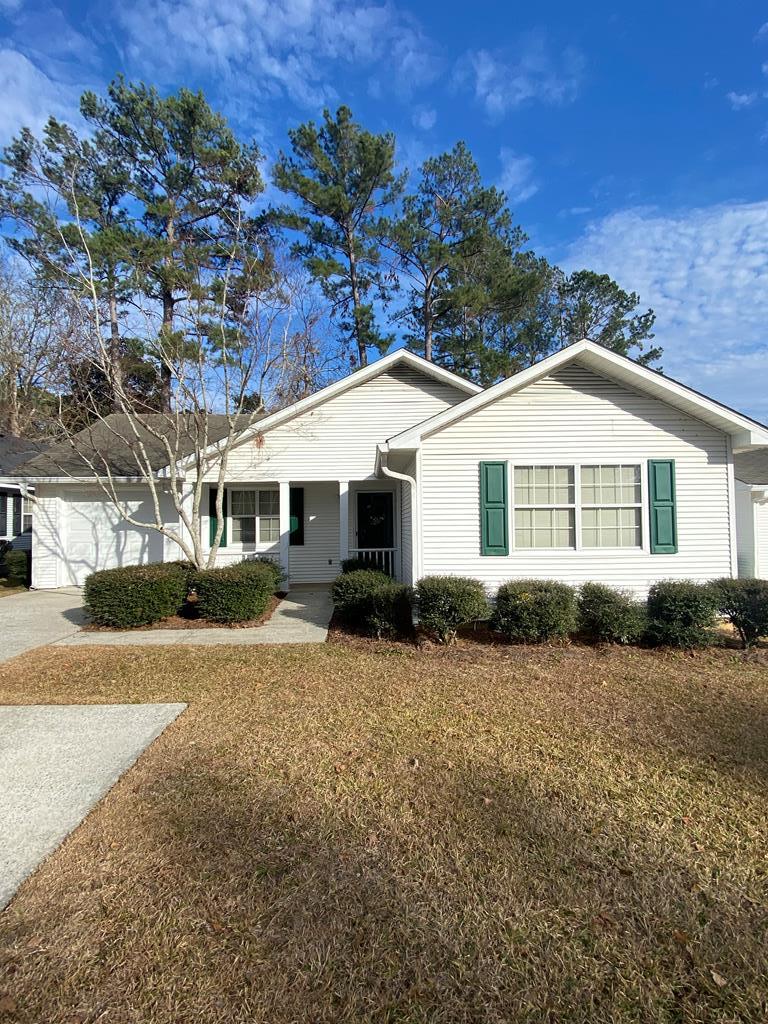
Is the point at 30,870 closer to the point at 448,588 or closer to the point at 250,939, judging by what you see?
the point at 250,939

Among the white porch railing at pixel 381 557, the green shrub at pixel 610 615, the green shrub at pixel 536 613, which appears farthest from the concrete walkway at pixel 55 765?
the white porch railing at pixel 381 557

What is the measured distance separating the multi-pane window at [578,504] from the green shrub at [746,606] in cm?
147

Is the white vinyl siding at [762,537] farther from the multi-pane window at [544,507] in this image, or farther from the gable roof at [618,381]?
the multi-pane window at [544,507]

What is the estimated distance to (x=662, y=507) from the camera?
26.7 feet

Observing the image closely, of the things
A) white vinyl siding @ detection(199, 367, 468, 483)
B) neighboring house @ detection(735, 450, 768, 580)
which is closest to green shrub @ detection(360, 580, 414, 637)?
white vinyl siding @ detection(199, 367, 468, 483)

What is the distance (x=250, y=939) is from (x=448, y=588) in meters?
5.20

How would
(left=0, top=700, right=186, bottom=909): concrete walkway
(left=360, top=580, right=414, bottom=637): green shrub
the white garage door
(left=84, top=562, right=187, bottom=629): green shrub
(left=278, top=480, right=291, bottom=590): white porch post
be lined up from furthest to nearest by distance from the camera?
1. the white garage door
2. (left=278, top=480, right=291, bottom=590): white porch post
3. (left=84, top=562, right=187, bottom=629): green shrub
4. (left=360, top=580, right=414, bottom=637): green shrub
5. (left=0, top=700, right=186, bottom=909): concrete walkway

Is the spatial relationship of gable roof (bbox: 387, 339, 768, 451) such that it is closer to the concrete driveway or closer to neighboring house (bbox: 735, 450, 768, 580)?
neighboring house (bbox: 735, 450, 768, 580)

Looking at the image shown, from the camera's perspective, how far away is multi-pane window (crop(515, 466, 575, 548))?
8266 mm

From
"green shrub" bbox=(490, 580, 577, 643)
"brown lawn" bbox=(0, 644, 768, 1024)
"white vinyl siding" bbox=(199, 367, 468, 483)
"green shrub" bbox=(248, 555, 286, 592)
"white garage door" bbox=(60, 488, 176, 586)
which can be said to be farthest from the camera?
"white garage door" bbox=(60, 488, 176, 586)

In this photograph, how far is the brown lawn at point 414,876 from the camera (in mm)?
1970

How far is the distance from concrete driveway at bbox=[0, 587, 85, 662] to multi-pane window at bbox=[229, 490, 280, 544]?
154 inches

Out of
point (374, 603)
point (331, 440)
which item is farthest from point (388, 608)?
point (331, 440)

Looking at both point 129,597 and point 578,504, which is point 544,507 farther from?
point 129,597
